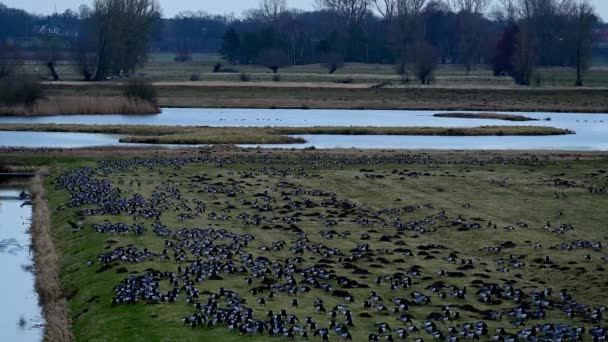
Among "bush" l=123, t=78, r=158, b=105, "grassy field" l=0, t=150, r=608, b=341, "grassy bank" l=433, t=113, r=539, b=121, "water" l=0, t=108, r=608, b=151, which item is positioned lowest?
"grassy bank" l=433, t=113, r=539, b=121

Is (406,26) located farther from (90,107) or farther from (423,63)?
(90,107)

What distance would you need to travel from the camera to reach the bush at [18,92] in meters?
76.9

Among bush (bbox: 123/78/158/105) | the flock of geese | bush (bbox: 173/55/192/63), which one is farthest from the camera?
bush (bbox: 173/55/192/63)

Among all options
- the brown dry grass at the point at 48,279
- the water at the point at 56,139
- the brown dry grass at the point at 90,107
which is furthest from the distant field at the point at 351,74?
the brown dry grass at the point at 48,279

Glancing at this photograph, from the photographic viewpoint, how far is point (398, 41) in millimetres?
152500

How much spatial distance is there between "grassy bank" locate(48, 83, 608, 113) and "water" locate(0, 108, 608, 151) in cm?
436

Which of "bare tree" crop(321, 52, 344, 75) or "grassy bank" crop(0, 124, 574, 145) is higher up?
"bare tree" crop(321, 52, 344, 75)

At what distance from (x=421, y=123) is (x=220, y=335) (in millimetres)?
59768

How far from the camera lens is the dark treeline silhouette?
121812 mm

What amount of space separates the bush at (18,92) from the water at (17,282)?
43.2m

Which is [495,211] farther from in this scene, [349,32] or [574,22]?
[349,32]

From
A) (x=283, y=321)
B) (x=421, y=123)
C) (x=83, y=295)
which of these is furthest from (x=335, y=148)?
(x=283, y=321)

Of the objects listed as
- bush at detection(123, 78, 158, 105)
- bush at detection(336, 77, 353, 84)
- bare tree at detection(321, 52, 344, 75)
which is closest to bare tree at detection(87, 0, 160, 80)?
bush at detection(336, 77, 353, 84)

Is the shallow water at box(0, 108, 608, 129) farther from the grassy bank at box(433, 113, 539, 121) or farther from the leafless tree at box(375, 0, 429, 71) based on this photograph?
the leafless tree at box(375, 0, 429, 71)
